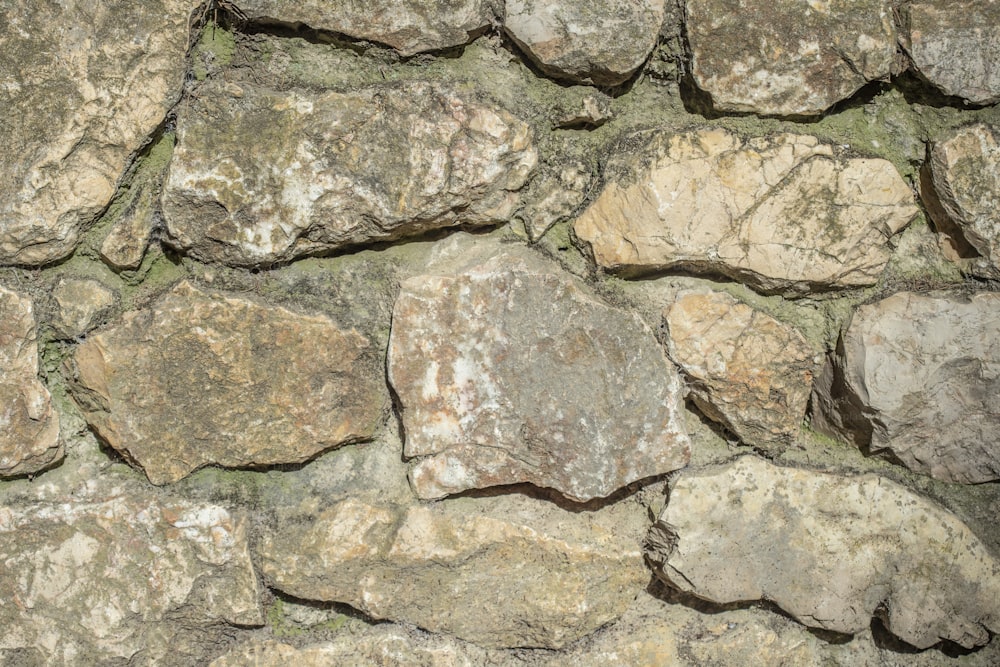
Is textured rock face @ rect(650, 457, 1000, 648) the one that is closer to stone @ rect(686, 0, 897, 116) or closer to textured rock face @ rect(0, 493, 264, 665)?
stone @ rect(686, 0, 897, 116)

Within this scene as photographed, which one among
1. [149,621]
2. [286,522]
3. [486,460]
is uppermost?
[486,460]

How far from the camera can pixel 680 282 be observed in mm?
1214

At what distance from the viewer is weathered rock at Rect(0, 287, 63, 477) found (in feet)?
3.64

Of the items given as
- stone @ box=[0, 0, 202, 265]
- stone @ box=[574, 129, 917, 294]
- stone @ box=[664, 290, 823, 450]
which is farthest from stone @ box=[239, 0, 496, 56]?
stone @ box=[664, 290, 823, 450]

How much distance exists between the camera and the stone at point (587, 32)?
1.10m

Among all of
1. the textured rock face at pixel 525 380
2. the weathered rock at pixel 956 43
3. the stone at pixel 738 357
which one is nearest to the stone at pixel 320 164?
the textured rock face at pixel 525 380

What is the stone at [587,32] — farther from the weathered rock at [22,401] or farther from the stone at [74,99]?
the weathered rock at [22,401]

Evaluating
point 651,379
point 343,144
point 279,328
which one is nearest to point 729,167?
point 651,379

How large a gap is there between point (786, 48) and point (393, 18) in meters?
0.51

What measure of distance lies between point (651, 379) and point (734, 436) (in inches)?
7.3

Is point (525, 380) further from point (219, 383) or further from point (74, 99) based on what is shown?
point (74, 99)

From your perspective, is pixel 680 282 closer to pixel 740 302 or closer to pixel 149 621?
pixel 740 302

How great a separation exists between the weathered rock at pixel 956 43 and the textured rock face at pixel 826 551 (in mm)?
565

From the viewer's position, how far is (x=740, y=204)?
1160 millimetres
